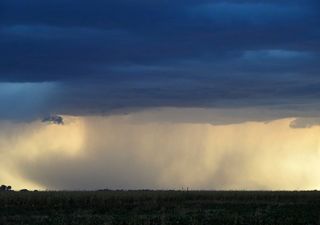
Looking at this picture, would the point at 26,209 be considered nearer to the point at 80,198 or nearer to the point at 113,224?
the point at 80,198

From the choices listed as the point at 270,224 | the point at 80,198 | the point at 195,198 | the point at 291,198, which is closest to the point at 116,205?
the point at 80,198

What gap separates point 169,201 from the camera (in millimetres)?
70875

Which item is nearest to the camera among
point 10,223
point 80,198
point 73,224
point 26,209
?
point 73,224

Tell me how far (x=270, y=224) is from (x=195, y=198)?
39346 millimetres

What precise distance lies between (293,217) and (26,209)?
27.6 meters

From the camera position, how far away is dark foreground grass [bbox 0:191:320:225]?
41094 millimetres

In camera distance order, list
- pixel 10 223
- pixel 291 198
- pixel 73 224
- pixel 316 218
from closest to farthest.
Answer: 1. pixel 73 224
2. pixel 10 223
3. pixel 316 218
4. pixel 291 198

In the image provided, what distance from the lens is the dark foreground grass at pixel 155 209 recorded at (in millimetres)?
41094

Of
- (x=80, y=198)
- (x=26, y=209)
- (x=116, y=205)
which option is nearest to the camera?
(x=26, y=209)

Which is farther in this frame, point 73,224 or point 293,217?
point 293,217

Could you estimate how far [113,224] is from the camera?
125 ft

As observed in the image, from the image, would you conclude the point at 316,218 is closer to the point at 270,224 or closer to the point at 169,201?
the point at 270,224

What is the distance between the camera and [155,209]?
5862cm

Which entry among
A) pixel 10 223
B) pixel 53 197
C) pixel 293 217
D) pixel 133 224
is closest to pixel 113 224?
pixel 133 224
